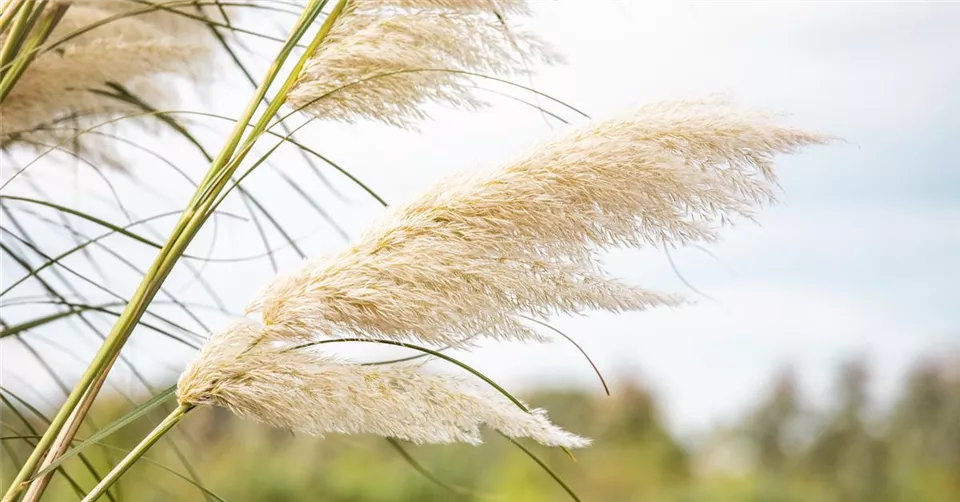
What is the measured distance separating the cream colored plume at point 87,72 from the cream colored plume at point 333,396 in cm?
40

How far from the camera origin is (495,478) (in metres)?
4.94

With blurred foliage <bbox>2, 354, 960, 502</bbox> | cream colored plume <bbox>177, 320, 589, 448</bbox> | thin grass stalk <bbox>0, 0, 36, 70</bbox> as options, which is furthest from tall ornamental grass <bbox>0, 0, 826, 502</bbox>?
blurred foliage <bbox>2, 354, 960, 502</bbox>

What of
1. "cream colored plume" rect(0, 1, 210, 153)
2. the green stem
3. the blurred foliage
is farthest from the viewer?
the blurred foliage

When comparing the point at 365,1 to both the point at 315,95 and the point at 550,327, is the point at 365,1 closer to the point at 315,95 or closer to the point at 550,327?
the point at 315,95

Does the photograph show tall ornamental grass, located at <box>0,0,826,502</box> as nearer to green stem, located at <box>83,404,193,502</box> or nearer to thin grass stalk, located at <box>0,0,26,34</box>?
green stem, located at <box>83,404,193,502</box>

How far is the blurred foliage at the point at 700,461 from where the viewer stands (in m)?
4.73

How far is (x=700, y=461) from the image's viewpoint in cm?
564

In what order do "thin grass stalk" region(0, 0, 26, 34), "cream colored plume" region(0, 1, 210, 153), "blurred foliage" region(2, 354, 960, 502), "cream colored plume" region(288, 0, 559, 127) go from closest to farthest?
"cream colored plume" region(288, 0, 559, 127) → "thin grass stalk" region(0, 0, 26, 34) → "cream colored plume" region(0, 1, 210, 153) → "blurred foliage" region(2, 354, 960, 502)

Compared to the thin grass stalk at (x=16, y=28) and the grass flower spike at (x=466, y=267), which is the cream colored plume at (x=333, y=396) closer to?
the grass flower spike at (x=466, y=267)

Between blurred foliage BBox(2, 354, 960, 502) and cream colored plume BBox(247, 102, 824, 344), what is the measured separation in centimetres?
412

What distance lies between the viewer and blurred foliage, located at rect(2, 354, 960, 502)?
15.5 feet

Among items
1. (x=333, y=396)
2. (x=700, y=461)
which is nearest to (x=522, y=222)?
(x=333, y=396)

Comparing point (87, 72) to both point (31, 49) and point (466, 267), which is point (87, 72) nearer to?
point (31, 49)

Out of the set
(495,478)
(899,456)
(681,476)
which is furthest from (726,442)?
(495,478)
